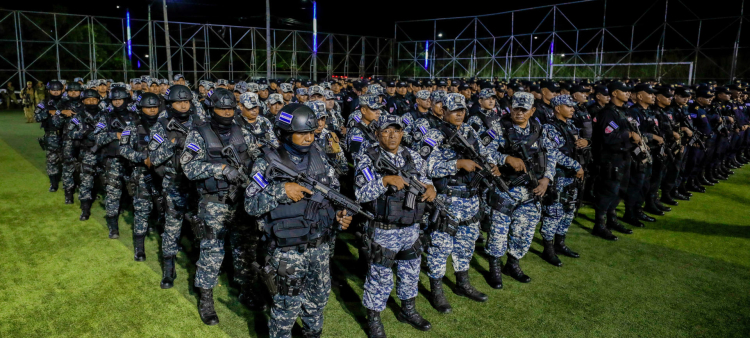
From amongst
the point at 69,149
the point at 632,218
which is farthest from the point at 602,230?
the point at 69,149

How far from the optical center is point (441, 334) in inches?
173

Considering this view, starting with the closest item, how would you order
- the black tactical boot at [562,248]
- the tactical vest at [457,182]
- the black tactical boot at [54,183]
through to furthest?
the tactical vest at [457,182], the black tactical boot at [562,248], the black tactical boot at [54,183]

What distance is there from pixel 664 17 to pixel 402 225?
24063mm

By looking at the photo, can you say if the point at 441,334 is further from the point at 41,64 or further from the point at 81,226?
the point at 41,64

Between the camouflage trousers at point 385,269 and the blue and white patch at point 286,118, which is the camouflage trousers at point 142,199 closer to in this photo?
the blue and white patch at point 286,118

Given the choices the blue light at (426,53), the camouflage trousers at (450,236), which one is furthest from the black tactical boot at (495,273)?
the blue light at (426,53)

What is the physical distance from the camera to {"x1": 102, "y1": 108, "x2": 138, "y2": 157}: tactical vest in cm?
685

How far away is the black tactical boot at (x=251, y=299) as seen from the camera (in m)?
4.83

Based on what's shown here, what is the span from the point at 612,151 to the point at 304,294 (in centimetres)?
541

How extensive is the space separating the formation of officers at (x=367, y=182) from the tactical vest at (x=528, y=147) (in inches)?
0.6

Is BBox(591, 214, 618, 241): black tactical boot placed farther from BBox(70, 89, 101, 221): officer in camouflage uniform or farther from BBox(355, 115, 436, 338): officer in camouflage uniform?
BBox(70, 89, 101, 221): officer in camouflage uniform

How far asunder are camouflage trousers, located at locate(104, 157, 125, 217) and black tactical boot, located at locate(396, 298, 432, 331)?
4.83 m

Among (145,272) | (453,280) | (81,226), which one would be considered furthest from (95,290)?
(453,280)

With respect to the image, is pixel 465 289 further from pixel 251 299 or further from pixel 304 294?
pixel 251 299
